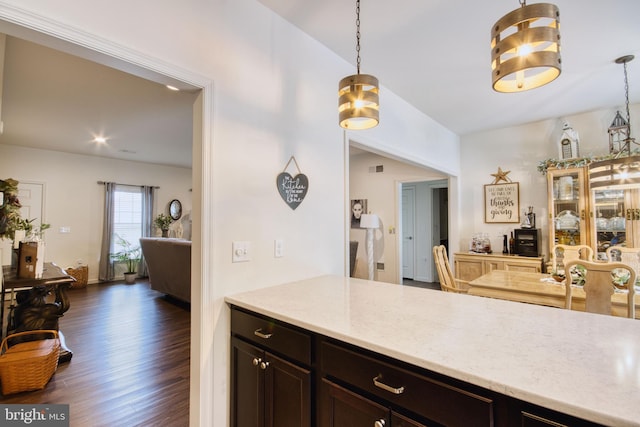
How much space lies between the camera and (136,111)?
12.3 feet

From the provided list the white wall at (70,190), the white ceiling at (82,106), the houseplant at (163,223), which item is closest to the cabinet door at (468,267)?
the white ceiling at (82,106)

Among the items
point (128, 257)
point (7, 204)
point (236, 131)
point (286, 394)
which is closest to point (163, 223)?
point (128, 257)

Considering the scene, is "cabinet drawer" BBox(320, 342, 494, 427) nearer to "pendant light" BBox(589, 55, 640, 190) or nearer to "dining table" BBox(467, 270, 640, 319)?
"dining table" BBox(467, 270, 640, 319)

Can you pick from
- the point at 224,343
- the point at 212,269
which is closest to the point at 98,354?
the point at 224,343

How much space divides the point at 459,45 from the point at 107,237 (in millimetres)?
7286

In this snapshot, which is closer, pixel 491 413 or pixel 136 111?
pixel 491 413

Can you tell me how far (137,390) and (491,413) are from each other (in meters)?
2.58

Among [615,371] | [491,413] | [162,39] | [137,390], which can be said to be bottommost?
[137,390]

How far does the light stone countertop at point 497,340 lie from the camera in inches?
28.7

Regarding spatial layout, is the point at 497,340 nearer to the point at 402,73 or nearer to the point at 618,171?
the point at 402,73

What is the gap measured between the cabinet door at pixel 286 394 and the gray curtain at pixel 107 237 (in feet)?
21.6

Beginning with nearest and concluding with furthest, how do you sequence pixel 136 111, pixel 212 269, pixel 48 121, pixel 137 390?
pixel 212 269 < pixel 137 390 < pixel 136 111 < pixel 48 121

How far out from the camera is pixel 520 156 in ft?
14.9

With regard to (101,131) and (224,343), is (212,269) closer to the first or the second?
(224,343)
